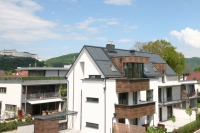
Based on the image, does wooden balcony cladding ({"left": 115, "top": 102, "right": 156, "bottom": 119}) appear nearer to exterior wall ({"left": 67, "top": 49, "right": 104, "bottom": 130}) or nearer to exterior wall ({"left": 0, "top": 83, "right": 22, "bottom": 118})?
exterior wall ({"left": 67, "top": 49, "right": 104, "bottom": 130})

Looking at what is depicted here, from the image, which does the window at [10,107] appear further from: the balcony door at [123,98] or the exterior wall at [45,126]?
the balcony door at [123,98]

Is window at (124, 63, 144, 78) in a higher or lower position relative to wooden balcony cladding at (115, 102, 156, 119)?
higher

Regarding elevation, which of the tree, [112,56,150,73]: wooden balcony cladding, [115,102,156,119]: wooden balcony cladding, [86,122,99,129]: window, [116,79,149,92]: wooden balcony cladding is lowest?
[86,122,99,129]: window

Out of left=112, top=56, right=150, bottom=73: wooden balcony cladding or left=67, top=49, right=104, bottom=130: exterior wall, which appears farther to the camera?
left=67, top=49, right=104, bottom=130: exterior wall

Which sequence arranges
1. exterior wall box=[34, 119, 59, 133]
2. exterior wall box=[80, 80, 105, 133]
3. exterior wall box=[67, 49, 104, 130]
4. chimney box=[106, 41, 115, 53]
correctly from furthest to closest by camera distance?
chimney box=[106, 41, 115, 53], exterior wall box=[67, 49, 104, 130], exterior wall box=[80, 80, 105, 133], exterior wall box=[34, 119, 59, 133]

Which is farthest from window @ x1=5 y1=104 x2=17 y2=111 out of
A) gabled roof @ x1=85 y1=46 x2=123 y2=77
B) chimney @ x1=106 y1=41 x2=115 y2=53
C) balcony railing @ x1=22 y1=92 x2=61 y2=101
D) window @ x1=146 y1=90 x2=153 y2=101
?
window @ x1=146 y1=90 x2=153 y2=101

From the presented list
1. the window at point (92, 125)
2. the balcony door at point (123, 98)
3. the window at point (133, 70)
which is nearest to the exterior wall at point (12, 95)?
the window at point (92, 125)

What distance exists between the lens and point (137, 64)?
93.8 feet

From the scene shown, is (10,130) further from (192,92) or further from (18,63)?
(18,63)

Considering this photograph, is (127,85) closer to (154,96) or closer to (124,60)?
(124,60)

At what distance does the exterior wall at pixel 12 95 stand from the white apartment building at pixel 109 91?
943 centimetres

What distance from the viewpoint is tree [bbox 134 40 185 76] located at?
63.4 metres

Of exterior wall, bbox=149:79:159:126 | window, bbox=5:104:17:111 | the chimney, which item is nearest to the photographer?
exterior wall, bbox=149:79:159:126

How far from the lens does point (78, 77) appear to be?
2934 centimetres
